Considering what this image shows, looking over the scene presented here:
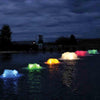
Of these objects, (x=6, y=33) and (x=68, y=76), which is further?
(x=6, y=33)

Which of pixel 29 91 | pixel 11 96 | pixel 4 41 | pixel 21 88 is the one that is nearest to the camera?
pixel 11 96

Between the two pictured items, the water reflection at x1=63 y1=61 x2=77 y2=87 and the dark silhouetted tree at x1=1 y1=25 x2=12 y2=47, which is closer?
the water reflection at x1=63 y1=61 x2=77 y2=87

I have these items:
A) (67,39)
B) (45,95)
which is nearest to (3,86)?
(45,95)

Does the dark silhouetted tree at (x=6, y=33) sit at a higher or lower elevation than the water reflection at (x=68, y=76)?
higher

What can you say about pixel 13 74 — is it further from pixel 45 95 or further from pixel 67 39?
pixel 67 39

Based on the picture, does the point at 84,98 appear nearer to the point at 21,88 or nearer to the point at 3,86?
the point at 21,88

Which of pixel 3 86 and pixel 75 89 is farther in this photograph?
pixel 3 86

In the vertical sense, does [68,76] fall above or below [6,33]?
below

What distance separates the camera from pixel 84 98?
29.1 feet

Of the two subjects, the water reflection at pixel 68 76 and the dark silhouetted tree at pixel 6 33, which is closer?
the water reflection at pixel 68 76

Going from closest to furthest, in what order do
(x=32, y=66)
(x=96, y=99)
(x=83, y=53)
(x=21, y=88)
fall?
(x=96, y=99) → (x=21, y=88) → (x=32, y=66) → (x=83, y=53)

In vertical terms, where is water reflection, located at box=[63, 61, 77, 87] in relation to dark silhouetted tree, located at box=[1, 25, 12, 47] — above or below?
below

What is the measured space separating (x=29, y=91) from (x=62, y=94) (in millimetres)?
1534

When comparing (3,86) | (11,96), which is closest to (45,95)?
(11,96)
